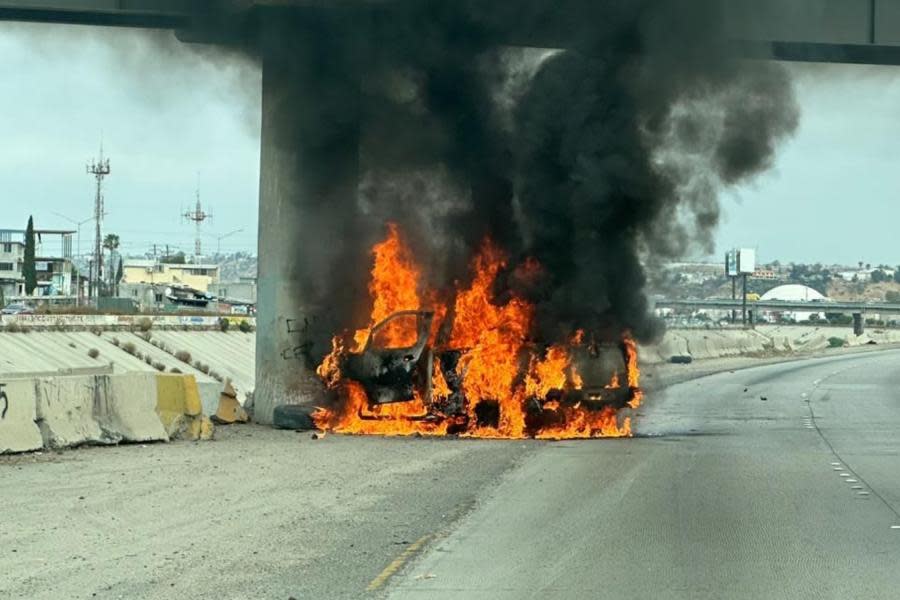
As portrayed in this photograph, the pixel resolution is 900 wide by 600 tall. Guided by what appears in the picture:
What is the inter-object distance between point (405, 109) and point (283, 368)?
511 centimetres

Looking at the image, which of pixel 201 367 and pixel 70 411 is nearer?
pixel 70 411

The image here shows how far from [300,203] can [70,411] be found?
703cm

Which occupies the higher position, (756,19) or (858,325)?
(756,19)

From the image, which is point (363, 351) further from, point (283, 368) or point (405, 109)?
point (405, 109)

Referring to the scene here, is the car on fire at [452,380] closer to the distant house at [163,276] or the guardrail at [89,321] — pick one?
the guardrail at [89,321]

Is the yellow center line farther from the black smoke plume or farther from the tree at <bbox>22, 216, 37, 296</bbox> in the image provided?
the tree at <bbox>22, 216, 37, 296</bbox>

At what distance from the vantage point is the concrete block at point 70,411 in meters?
18.2

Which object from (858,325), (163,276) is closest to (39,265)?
(163,276)

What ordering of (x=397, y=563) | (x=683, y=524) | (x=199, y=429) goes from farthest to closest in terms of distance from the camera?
1. (x=199, y=429)
2. (x=683, y=524)
3. (x=397, y=563)

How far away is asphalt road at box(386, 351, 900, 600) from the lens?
9180mm

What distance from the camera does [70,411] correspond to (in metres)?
18.9

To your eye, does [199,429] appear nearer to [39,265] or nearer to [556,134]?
[556,134]

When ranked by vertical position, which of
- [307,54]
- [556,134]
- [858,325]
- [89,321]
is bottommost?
[858,325]

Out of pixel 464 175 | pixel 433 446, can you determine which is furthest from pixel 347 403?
pixel 464 175
